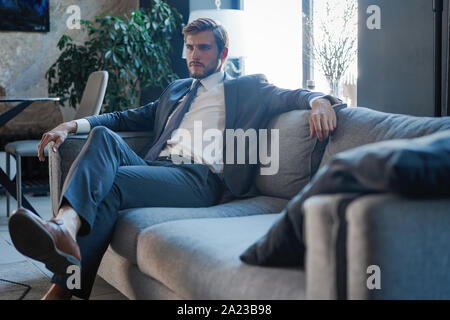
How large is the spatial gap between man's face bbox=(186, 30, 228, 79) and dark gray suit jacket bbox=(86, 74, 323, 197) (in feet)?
0.36

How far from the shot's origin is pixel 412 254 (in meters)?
1.17

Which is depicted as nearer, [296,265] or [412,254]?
[412,254]

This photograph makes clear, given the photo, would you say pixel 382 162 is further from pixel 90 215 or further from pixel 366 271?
pixel 90 215

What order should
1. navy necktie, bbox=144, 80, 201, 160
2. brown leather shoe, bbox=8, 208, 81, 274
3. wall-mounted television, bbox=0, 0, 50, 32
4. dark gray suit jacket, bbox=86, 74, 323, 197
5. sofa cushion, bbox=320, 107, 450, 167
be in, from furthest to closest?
1. wall-mounted television, bbox=0, 0, 50, 32
2. navy necktie, bbox=144, 80, 201, 160
3. dark gray suit jacket, bbox=86, 74, 323, 197
4. sofa cushion, bbox=320, 107, 450, 167
5. brown leather shoe, bbox=8, 208, 81, 274

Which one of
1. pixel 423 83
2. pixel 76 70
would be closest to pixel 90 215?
pixel 423 83

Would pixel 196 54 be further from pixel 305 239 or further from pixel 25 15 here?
pixel 25 15

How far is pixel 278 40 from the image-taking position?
4.39 metres

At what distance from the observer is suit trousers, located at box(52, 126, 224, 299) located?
205cm

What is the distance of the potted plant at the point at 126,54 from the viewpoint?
4641 mm

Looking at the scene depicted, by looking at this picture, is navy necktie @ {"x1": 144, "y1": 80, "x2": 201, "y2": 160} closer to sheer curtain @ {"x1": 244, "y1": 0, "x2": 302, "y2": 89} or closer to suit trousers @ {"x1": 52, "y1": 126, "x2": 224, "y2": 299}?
suit trousers @ {"x1": 52, "y1": 126, "x2": 224, "y2": 299}

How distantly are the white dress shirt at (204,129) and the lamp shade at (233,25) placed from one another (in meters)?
0.90

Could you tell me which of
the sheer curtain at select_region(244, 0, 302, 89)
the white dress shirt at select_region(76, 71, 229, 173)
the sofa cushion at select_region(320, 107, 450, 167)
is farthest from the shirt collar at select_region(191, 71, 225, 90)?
the sheer curtain at select_region(244, 0, 302, 89)

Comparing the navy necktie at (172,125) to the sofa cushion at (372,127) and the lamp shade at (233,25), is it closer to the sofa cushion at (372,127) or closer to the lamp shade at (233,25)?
the sofa cushion at (372,127)

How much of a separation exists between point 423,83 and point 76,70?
3.06m
